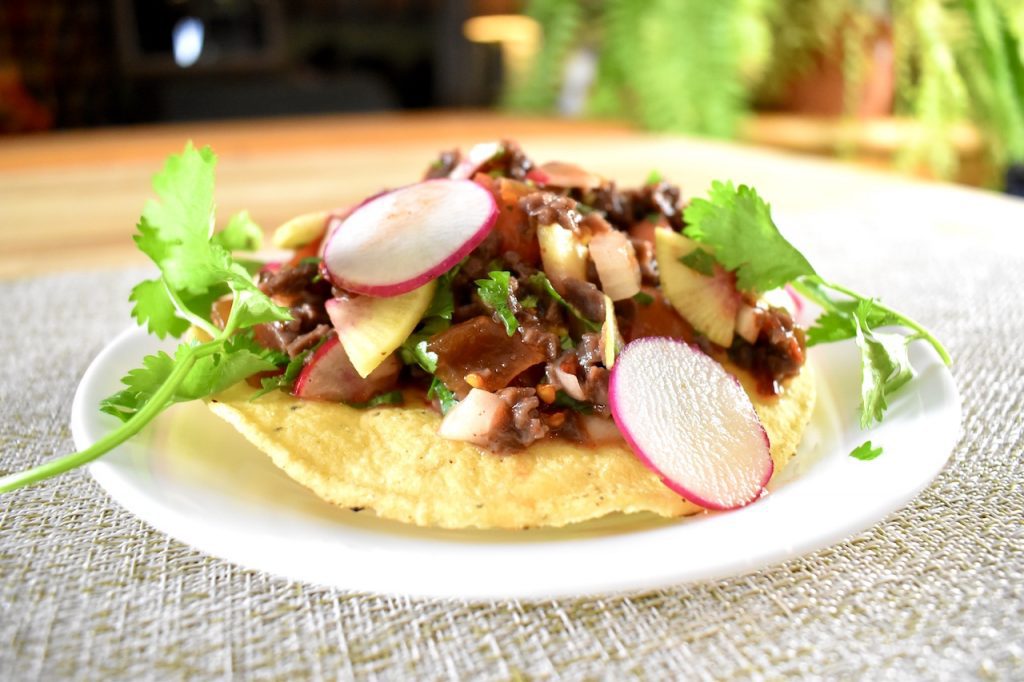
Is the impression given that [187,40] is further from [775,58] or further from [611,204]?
[611,204]

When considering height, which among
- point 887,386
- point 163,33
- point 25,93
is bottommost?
point 25,93

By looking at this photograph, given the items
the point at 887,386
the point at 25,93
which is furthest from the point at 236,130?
the point at 887,386

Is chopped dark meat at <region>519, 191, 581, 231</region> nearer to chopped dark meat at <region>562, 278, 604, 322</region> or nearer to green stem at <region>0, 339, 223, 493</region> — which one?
chopped dark meat at <region>562, 278, 604, 322</region>

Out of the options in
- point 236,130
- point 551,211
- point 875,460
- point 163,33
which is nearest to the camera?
point 875,460

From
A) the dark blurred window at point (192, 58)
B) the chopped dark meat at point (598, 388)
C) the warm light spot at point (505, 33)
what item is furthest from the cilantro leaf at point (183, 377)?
the warm light spot at point (505, 33)

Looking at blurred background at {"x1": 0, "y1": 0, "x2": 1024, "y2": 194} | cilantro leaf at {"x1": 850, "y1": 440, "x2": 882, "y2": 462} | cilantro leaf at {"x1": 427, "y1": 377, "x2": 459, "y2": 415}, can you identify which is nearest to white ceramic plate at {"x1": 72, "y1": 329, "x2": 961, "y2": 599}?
cilantro leaf at {"x1": 850, "y1": 440, "x2": 882, "y2": 462}

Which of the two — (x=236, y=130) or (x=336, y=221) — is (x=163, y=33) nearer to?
(x=236, y=130)
